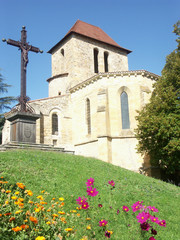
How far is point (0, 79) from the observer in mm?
28312

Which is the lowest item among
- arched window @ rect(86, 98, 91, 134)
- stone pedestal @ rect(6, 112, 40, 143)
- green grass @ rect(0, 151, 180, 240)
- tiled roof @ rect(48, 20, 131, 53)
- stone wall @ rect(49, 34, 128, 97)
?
green grass @ rect(0, 151, 180, 240)

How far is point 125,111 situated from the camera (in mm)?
20594

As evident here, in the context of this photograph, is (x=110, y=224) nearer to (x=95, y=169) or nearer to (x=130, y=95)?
(x=95, y=169)

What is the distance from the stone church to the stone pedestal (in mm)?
6586

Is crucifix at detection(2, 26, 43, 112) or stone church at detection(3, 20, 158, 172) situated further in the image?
stone church at detection(3, 20, 158, 172)

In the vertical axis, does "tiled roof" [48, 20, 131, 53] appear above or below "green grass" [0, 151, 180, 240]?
above

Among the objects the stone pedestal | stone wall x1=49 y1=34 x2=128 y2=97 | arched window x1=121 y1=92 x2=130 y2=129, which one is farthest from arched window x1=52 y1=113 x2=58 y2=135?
the stone pedestal

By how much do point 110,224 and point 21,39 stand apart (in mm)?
13033

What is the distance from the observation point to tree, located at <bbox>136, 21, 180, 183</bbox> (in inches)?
583

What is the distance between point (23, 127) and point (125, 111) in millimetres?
9744

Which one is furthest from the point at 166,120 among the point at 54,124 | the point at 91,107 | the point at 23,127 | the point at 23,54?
the point at 54,124

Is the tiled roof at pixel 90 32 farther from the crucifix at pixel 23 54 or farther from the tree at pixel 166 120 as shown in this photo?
the tree at pixel 166 120

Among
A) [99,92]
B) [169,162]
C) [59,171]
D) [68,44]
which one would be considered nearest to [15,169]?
[59,171]

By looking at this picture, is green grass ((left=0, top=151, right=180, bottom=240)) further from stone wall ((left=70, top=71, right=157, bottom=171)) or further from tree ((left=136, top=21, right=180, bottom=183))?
stone wall ((left=70, top=71, right=157, bottom=171))
